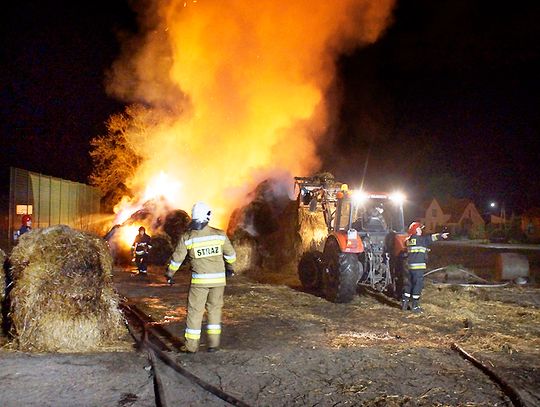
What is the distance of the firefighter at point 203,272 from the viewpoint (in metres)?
7.02

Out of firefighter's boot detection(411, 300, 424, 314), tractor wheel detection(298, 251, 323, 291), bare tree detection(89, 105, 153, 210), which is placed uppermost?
bare tree detection(89, 105, 153, 210)

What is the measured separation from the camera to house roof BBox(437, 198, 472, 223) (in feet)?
222

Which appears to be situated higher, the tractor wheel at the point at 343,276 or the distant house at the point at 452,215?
the distant house at the point at 452,215

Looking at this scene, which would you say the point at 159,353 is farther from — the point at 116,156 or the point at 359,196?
the point at 116,156

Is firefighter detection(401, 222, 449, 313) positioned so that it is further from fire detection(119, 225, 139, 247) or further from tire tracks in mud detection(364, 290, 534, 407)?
fire detection(119, 225, 139, 247)

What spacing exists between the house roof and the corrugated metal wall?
48300 millimetres

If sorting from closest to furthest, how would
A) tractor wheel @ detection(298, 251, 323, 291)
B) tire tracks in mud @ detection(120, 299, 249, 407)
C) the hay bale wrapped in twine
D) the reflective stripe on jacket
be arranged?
tire tracks in mud @ detection(120, 299, 249, 407), the hay bale wrapped in twine, the reflective stripe on jacket, tractor wheel @ detection(298, 251, 323, 291)

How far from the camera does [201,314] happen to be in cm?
705

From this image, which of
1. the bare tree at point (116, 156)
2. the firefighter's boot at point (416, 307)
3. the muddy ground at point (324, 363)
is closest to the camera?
the muddy ground at point (324, 363)

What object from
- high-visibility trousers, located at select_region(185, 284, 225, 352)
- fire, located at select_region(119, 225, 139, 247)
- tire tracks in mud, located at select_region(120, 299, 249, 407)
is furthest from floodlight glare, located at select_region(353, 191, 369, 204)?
fire, located at select_region(119, 225, 139, 247)

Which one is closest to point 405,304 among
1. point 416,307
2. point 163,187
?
point 416,307

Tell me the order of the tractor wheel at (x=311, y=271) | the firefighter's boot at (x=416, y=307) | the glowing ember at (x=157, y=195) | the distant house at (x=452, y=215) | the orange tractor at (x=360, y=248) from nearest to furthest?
1. the firefighter's boot at (x=416, y=307)
2. the orange tractor at (x=360, y=248)
3. the tractor wheel at (x=311, y=271)
4. the glowing ember at (x=157, y=195)
5. the distant house at (x=452, y=215)

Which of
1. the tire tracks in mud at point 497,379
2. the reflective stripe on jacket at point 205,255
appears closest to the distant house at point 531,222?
the tire tracks in mud at point 497,379

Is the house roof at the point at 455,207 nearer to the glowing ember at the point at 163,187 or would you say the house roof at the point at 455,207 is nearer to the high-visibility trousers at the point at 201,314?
the glowing ember at the point at 163,187
